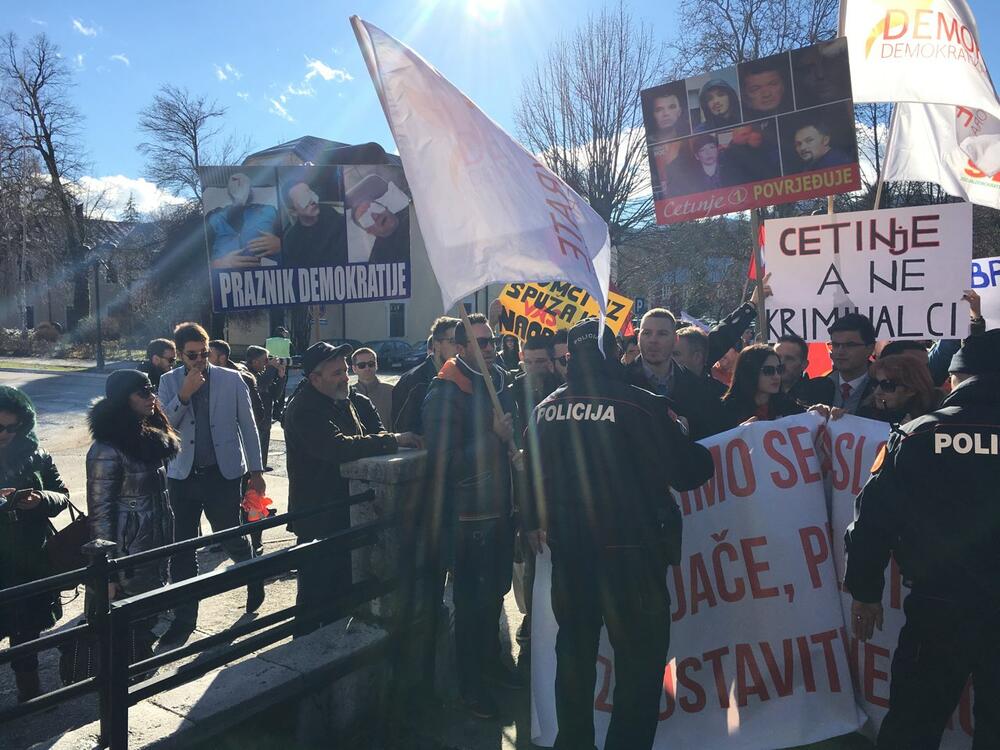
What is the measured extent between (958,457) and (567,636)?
1.66m

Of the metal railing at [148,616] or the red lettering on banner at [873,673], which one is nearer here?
the metal railing at [148,616]

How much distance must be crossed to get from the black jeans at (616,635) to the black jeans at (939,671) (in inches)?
34.4

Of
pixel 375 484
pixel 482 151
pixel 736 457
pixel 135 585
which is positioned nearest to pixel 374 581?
pixel 375 484

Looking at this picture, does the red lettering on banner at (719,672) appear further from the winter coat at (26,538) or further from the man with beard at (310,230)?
the winter coat at (26,538)

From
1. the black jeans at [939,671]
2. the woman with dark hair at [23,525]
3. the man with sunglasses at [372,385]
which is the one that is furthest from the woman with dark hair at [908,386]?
the man with sunglasses at [372,385]

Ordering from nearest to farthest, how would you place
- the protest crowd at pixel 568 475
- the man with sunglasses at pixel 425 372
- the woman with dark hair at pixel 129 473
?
the protest crowd at pixel 568 475 < the woman with dark hair at pixel 129 473 < the man with sunglasses at pixel 425 372

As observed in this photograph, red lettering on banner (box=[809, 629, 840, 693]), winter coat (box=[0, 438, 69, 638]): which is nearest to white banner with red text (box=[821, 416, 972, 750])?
red lettering on banner (box=[809, 629, 840, 693])

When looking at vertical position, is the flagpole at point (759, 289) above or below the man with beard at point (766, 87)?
below

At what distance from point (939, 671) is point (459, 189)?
2.84 meters

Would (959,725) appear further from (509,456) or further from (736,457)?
(509,456)

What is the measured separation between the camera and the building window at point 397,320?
151 feet

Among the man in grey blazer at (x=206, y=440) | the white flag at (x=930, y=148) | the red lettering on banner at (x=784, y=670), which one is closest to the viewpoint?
the red lettering on banner at (x=784, y=670)

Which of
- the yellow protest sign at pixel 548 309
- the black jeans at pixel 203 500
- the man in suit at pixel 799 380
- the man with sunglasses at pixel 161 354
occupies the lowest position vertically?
the black jeans at pixel 203 500

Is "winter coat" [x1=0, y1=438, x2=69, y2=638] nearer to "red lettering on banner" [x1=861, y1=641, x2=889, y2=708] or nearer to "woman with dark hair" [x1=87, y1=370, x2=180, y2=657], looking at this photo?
"woman with dark hair" [x1=87, y1=370, x2=180, y2=657]
